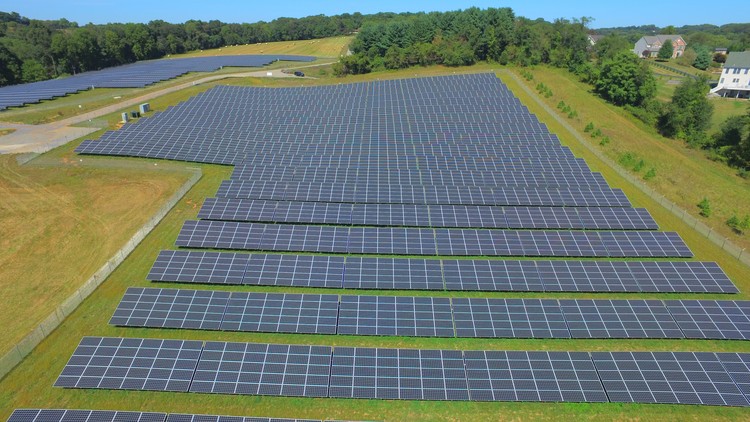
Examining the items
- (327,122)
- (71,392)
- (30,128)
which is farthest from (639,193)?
(30,128)

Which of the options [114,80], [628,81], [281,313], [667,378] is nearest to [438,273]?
[281,313]

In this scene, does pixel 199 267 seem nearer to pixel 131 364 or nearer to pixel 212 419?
pixel 131 364

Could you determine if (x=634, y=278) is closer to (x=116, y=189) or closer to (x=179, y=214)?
(x=179, y=214)

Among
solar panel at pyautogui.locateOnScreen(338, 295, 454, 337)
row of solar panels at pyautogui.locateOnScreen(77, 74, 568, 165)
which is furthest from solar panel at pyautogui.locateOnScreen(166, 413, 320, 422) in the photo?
row of solar panels at pyautogui.locateOnScreen(77, 74, 568, 165)

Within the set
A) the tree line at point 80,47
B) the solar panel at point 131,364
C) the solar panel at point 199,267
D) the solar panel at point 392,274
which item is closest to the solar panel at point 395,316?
the solar panel at point 392,274

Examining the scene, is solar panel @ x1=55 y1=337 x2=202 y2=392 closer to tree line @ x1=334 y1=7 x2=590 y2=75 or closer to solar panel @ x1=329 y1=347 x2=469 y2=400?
solar panel @ x1=329 y1=347 x2=469 y2=400

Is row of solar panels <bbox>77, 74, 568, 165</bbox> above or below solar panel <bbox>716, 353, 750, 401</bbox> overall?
above
